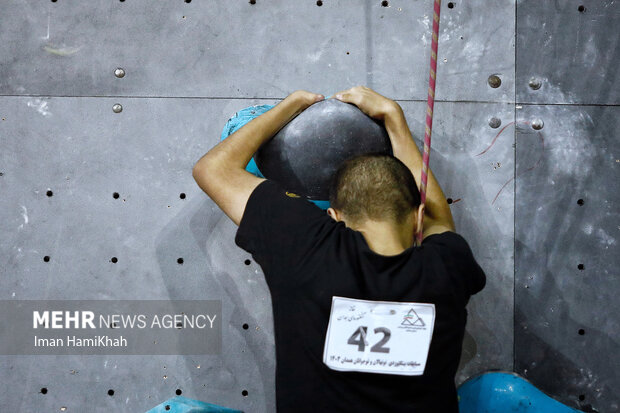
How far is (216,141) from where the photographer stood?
5.87 ft

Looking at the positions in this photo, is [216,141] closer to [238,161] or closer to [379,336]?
[238,161]

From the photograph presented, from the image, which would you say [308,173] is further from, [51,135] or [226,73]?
[51,135]

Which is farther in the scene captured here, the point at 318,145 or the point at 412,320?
the point at 318,145

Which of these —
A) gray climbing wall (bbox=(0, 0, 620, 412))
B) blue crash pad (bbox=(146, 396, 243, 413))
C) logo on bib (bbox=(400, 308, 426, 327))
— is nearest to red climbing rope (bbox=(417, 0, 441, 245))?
logo on bib (bbox=(400, 308, 426, 327))

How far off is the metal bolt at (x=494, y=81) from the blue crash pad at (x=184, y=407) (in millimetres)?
1422

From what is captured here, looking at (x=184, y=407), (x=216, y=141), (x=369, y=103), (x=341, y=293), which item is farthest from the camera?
(x=216, y=141)

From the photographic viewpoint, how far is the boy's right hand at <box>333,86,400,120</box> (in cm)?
138

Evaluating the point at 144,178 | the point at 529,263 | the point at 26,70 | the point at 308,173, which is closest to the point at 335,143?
the point at 308,173

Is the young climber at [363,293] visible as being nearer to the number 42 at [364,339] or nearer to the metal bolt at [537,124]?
the number 42 at [364,339]

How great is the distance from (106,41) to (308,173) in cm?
98

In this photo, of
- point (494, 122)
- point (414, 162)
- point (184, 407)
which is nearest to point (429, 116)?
point (414, 162)

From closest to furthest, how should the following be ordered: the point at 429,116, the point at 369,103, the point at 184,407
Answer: the point at 429,116 < the point at 369,103 < the point at 184,407

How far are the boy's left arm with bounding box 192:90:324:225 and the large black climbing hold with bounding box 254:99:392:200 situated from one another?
3 centimetres

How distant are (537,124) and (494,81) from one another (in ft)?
0.70
